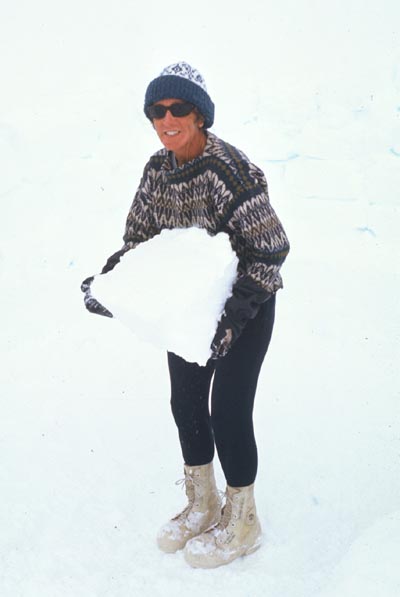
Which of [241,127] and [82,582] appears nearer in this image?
[82,582]

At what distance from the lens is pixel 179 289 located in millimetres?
1675

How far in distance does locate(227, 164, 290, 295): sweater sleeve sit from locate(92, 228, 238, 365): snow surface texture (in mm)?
41

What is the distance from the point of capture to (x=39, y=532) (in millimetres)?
2098

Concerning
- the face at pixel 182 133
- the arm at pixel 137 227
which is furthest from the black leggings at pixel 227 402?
the face at pixel 182 133

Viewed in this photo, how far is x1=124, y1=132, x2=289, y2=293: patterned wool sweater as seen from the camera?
5.26ft

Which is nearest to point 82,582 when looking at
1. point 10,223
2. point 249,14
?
point 10,223

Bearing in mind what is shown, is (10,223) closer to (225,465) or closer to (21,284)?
(21,284)

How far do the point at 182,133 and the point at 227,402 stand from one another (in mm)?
771

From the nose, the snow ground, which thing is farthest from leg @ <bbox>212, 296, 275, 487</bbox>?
the nose

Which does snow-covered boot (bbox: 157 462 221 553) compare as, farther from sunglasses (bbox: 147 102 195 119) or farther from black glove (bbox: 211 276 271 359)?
sunglasses (bbox: 147 102 195 119)

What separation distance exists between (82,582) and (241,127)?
11.8ft

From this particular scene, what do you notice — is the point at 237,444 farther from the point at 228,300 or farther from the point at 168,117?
the point at 168,117

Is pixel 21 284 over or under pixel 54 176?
under

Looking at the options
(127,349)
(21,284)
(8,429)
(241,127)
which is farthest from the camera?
(241,127)
